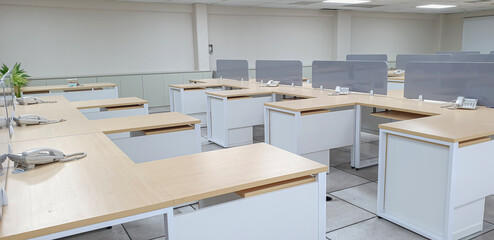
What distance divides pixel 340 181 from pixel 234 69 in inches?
151

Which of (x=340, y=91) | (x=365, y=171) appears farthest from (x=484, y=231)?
(x=340, y=91)

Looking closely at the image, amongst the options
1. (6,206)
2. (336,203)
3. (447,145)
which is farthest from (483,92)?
(6,206)

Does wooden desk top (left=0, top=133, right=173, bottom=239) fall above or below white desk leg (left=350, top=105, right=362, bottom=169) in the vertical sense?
above

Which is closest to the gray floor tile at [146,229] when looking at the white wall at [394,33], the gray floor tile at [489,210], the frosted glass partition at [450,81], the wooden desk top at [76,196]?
the wooden desk top at [76,196]

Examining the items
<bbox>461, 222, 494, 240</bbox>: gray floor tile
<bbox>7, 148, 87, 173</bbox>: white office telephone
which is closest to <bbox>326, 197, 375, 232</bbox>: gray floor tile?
<bbox>461, 222, 494, 240</bbox>: gray floor tile

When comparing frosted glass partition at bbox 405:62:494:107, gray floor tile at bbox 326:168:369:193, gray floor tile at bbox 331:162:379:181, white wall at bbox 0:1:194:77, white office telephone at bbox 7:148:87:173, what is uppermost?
white wall at bbox 0:1:194:77

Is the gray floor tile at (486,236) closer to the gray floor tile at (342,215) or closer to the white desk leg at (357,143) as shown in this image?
the gray floor tile at (342,215)

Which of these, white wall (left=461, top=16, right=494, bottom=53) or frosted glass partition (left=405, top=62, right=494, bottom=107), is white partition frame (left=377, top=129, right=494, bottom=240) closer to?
frosted glass partition (left=405, top=62, right=494, bottom=107)

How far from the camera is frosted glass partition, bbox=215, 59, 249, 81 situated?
6.64 m

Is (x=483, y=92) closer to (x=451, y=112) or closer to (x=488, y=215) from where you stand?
(x=451, y=112)

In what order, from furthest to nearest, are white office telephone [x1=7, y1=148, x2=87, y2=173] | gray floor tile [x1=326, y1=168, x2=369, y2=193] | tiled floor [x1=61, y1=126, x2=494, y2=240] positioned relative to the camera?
1. gray floor tile [x1=326, y1=168, x2=369, y2=193]
2. tiled floor [x1=61, y1=126, x2=494, y2=240]
3. white office telephone [x1=7, y1=148, x2=87, y2=173]

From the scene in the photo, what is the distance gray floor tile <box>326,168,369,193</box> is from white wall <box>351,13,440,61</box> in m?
8.63

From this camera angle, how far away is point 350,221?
277cm

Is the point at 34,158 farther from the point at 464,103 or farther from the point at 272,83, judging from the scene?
the point at 272,83
